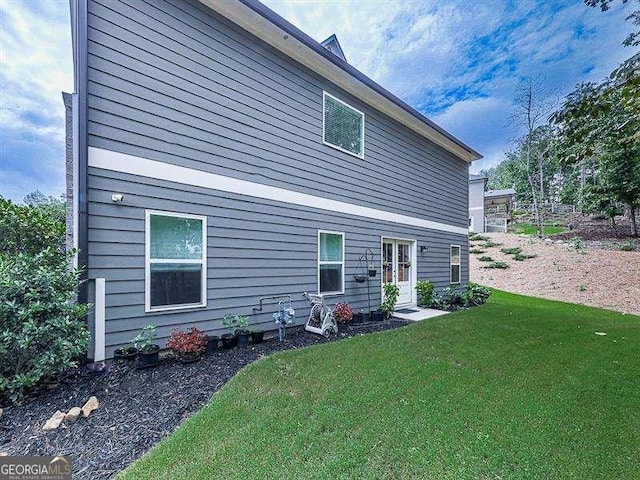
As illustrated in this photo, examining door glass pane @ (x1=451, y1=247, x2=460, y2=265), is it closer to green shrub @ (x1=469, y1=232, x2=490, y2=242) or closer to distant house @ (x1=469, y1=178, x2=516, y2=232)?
Answer: green shrub @ (x1=469, y1=232, x2=490, y2=242)

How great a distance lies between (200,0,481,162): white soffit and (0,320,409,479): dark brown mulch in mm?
5387

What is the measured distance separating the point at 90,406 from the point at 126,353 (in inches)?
38.7

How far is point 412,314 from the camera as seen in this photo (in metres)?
8.05

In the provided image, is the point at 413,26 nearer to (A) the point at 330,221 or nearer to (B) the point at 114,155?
(A) the point at 330,221

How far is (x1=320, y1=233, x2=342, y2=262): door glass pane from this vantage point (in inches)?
267

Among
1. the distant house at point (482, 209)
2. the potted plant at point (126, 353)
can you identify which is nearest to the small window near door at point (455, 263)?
the potted plant at point (126, 353)

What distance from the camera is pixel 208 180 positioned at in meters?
4.90

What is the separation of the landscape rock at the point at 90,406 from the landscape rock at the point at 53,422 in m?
0.17

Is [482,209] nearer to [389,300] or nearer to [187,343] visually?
[389,300]

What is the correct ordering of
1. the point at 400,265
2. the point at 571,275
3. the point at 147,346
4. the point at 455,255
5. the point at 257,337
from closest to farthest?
the point at 147,346
the point at 257,337
the point at 400,265
the point at 455,255
the point at 571,275

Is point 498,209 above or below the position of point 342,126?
above

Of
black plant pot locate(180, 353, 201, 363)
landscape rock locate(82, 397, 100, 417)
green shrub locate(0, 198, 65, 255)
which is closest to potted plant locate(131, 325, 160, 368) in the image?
black plant pot locate(180, 353, 201, 363)

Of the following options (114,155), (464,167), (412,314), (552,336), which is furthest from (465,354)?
(464,167)

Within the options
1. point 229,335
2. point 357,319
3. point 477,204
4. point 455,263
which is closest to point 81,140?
point 229,335
